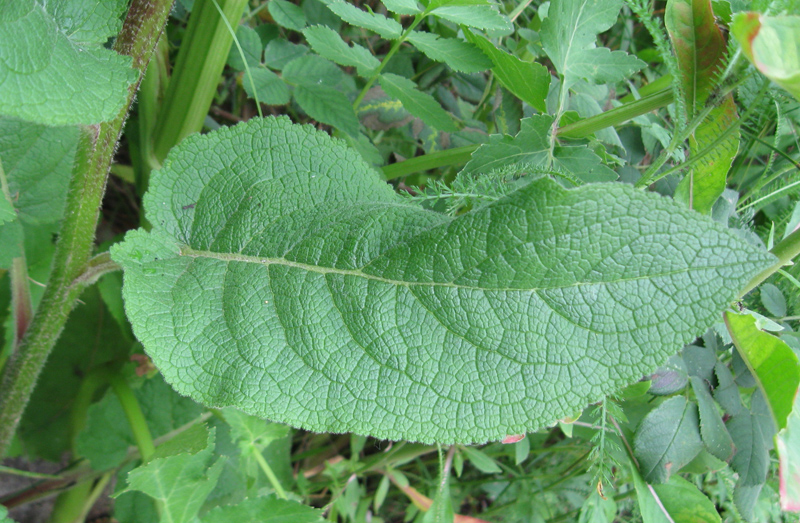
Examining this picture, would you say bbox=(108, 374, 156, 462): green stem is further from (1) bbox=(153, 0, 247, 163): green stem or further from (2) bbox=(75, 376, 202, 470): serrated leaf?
(1) bbox=(153, 0, 247, 163): green stem

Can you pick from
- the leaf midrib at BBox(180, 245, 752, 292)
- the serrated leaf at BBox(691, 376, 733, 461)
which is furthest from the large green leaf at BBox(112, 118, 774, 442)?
→ the serrated leaf at BBox(691, 376, 733, 461)

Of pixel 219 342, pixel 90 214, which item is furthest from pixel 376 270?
pixel 90 214

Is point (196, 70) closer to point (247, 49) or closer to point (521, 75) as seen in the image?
point (247, 49)

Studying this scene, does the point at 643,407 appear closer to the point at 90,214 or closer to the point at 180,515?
the point at 180,515

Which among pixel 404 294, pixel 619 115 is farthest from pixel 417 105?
pixel 404 294

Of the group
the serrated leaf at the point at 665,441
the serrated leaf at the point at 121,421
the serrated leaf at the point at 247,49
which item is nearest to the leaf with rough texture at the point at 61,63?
the serrated leaf at the point at 247,49

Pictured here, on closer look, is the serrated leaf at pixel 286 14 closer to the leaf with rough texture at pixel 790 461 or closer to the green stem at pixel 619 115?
the green stem at pixel 619 115
